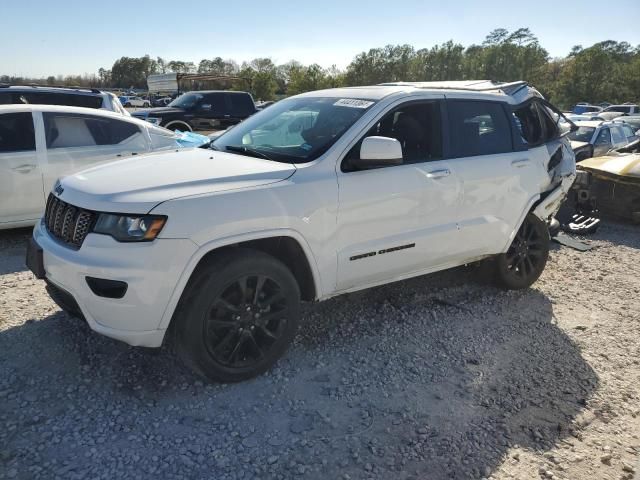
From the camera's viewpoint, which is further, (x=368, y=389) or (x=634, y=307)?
(x=634, y=307)

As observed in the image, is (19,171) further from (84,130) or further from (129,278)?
(129,278)

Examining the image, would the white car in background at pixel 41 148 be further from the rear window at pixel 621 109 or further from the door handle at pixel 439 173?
the rear window at pixel 621 109

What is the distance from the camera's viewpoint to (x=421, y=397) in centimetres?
319

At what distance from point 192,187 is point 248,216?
1.17 feet

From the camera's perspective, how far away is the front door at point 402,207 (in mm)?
3439

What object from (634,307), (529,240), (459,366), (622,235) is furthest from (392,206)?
(622,235)

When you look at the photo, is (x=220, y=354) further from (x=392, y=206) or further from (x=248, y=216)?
(x=392, y=206)

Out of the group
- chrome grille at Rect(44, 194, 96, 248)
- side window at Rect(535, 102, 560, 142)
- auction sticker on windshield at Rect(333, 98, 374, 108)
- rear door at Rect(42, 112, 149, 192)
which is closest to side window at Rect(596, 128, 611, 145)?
side window at Rect(535, 102, 560, 142)

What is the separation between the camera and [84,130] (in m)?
6.15

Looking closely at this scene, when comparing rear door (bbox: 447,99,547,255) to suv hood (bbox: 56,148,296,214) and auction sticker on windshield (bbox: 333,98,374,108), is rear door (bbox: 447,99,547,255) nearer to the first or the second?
auction sticker on windshield (bbox: 333,98,374,108)

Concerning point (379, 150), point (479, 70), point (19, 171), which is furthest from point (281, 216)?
point (479, 70)

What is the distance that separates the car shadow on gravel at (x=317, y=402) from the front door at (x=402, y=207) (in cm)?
62

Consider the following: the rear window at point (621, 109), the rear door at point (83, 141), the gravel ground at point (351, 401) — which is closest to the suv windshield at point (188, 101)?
Result: the rear door at point (83, 141)

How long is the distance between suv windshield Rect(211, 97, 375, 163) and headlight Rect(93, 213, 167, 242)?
1.04 m
